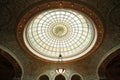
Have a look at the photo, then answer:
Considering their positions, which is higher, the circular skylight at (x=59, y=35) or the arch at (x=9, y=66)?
the circular skylight at (x=59, y=35)

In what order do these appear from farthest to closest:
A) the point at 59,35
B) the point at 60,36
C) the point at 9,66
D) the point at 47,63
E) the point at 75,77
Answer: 1. the point at 60,36
2. the point at 59,35
3. the point at 75,77
4. the point at 47,63
5. the point at 9,66

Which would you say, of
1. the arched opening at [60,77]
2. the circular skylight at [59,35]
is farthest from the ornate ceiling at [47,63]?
the circular skylight at [59,35]

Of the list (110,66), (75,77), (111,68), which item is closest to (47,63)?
(75,77)

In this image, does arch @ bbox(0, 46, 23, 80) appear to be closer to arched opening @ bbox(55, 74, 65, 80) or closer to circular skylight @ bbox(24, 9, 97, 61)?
circular skylight @ bbox(24, 9, 97, 61)

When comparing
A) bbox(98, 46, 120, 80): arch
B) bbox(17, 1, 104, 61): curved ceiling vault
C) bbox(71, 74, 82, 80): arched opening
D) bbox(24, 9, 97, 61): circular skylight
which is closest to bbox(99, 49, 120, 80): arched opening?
bbox(98, 46, 120, 80): arch

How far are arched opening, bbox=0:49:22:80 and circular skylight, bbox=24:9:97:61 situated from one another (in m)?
1.84

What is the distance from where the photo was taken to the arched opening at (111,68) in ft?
48.9

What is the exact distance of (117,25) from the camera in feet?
43.6

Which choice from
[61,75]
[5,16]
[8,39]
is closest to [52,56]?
[61,75]

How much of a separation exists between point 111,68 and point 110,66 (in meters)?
0.29

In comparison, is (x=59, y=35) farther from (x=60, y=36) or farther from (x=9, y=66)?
(x=9, y=66)

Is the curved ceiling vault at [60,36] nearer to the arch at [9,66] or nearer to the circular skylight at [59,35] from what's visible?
the circular skylight at [59,35]

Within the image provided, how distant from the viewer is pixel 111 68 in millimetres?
15922

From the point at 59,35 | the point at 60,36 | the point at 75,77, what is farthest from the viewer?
the point at 60,36
